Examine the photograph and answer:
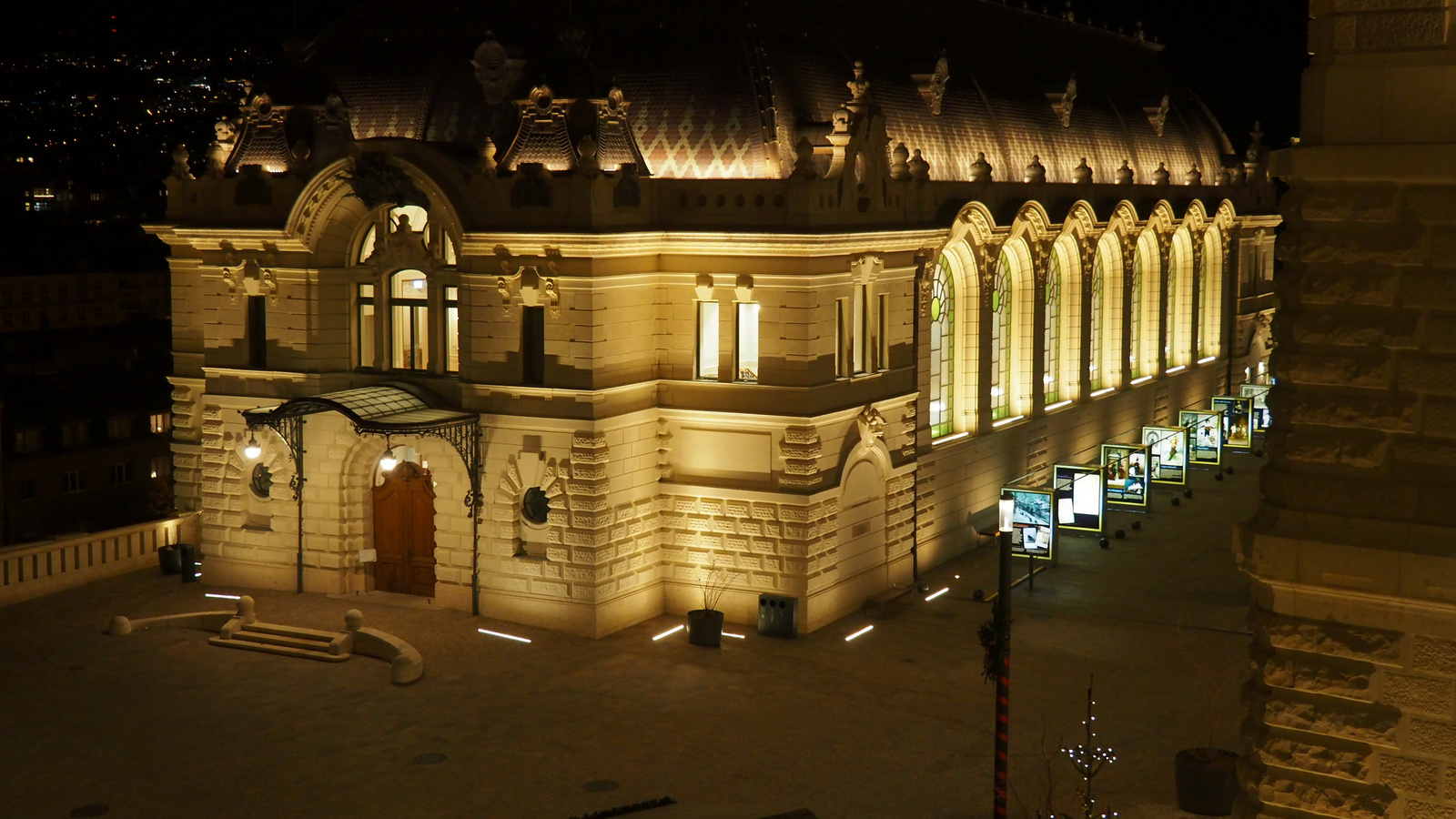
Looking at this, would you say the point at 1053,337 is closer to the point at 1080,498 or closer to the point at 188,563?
the point at 1080,498

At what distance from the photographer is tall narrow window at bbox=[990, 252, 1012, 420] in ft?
177

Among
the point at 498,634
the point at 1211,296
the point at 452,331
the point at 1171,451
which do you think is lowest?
the point at 498,634

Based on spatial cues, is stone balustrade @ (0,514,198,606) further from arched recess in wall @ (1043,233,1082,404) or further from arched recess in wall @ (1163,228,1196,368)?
arched recess in wall @ (1163,228,1196,368)

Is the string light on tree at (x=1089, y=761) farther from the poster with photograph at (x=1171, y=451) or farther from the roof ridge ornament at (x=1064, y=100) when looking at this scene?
the roof ridge ornament at (x=1064, y=100)

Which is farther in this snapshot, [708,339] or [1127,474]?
[1127,474]

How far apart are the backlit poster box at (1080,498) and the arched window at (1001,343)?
570 centimetres

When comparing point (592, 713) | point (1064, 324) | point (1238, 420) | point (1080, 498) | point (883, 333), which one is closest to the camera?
point (592, 713)

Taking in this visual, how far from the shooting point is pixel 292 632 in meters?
39.6

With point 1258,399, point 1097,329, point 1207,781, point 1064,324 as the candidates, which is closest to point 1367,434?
point 1207,781

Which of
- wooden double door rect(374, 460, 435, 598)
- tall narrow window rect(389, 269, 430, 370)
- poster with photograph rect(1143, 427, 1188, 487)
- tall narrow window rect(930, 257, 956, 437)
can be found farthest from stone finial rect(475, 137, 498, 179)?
poster with photograph rect(1143, 427, 1188, 487)

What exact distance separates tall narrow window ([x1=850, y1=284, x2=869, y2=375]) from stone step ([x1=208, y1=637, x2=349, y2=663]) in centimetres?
1516

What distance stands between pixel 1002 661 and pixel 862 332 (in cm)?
1868

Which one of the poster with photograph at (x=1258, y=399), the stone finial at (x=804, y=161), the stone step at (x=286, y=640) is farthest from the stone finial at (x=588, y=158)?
the poster with photograph at (x=1258, y=399)

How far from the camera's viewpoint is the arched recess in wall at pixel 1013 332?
54188 mm
